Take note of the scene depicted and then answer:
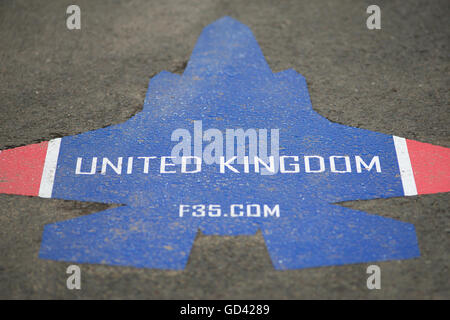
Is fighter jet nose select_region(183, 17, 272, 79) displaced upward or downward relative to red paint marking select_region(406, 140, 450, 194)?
upward

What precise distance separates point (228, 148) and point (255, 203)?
75cm

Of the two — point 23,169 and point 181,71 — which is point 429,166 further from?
point 23,169

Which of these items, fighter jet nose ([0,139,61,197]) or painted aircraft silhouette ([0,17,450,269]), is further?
fighter jet nose ([0,139,61,197])

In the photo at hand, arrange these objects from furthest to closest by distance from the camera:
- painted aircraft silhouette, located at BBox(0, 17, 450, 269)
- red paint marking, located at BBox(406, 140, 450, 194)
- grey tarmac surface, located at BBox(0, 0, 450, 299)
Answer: red paint marking, located at BBox(406, 140, 450, 194), painted aircraft silhouette, located at BBox(0, 17, 450, 269), grey tarmac surface, located at BBox(0, 0, 450, 299)

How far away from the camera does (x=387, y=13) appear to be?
661 centimetres

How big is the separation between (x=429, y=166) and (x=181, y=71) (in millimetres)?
2954

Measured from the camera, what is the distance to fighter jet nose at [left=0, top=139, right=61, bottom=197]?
4.62 metres

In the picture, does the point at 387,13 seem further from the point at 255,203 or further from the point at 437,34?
the point at 255,203

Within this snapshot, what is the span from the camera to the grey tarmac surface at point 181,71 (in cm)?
387

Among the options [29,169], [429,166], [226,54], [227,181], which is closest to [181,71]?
[226,54]

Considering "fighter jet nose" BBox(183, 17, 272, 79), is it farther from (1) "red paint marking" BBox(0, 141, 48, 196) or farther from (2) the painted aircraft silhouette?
(1) "red paint marking" BBox(0, 141, 48, 196)

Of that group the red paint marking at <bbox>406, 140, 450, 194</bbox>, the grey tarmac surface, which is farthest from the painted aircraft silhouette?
the grey tarmac surface
